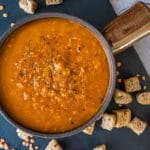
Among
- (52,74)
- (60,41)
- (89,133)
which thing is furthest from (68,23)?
(89,133)

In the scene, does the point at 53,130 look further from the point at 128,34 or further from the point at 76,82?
the point at 128,34

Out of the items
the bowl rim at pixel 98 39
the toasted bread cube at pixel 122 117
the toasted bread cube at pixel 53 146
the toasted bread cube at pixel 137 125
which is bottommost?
the toasted bread cube at pixel 137 125

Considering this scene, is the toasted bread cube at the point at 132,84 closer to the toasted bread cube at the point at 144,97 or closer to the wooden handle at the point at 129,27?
the toasted bread cube at the point at 144,97

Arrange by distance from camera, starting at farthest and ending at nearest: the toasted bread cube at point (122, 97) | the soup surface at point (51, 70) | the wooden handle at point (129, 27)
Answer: the toasted bread cube at point (122, 97), the wooden handle at point (129, 27), the soup surface at point (51, 70)

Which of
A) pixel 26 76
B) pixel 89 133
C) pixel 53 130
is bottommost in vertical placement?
pixel 89 133

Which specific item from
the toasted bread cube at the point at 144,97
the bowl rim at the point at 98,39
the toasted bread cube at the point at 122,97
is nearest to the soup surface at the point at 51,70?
the bowl rim at the point at 98,39

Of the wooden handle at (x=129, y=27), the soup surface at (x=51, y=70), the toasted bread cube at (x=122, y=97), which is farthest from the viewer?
the toasted bread cube at (x=122, y=97)

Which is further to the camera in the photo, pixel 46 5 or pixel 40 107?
pixel 46 5
